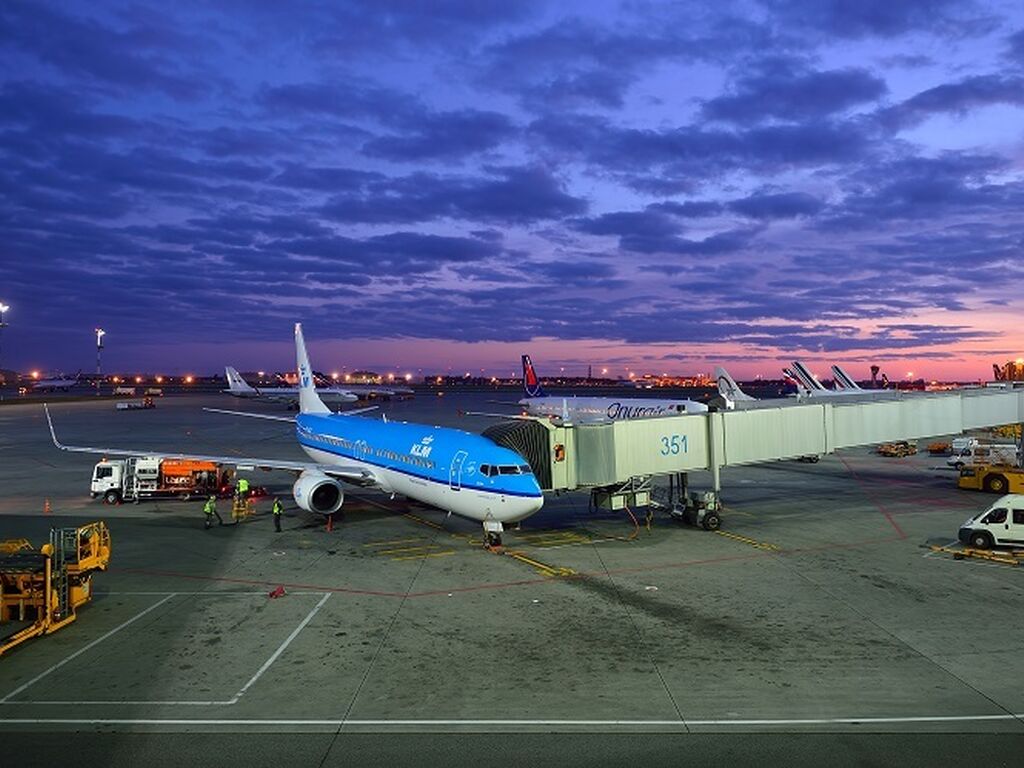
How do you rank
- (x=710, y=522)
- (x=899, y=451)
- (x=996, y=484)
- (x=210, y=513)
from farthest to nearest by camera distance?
(x=899, y=451)
(x=996, y=484)
(x=210, y=513)
(x=710, y=522)

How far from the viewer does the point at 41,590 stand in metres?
19.4

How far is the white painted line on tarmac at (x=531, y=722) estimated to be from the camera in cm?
→ 1381

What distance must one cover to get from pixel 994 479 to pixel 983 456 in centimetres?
1413

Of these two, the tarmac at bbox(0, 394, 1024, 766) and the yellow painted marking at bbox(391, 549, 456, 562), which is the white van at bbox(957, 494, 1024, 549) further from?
the yellow painted marking at bbox(391, 549, 456, 562)

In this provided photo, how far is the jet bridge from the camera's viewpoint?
30766 mm

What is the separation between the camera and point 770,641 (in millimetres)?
18359

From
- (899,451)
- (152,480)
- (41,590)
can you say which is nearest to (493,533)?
(41,590)

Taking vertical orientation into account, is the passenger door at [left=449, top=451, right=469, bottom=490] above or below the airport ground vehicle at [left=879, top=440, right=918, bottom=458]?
above

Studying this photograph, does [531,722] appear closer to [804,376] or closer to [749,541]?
[749,541]

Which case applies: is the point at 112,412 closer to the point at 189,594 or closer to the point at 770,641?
the point at 189,594

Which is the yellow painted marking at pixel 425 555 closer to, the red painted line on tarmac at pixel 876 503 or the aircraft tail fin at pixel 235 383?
the red painted line on tarmac at pixel 876 503

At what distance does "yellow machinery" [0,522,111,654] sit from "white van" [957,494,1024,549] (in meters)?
31.6

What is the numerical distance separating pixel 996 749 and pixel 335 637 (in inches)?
581

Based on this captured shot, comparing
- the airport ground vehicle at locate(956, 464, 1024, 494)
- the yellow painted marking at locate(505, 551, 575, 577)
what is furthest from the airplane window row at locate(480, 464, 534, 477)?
the airport ground vehicle at locate(956, 464, 1024, 494)
